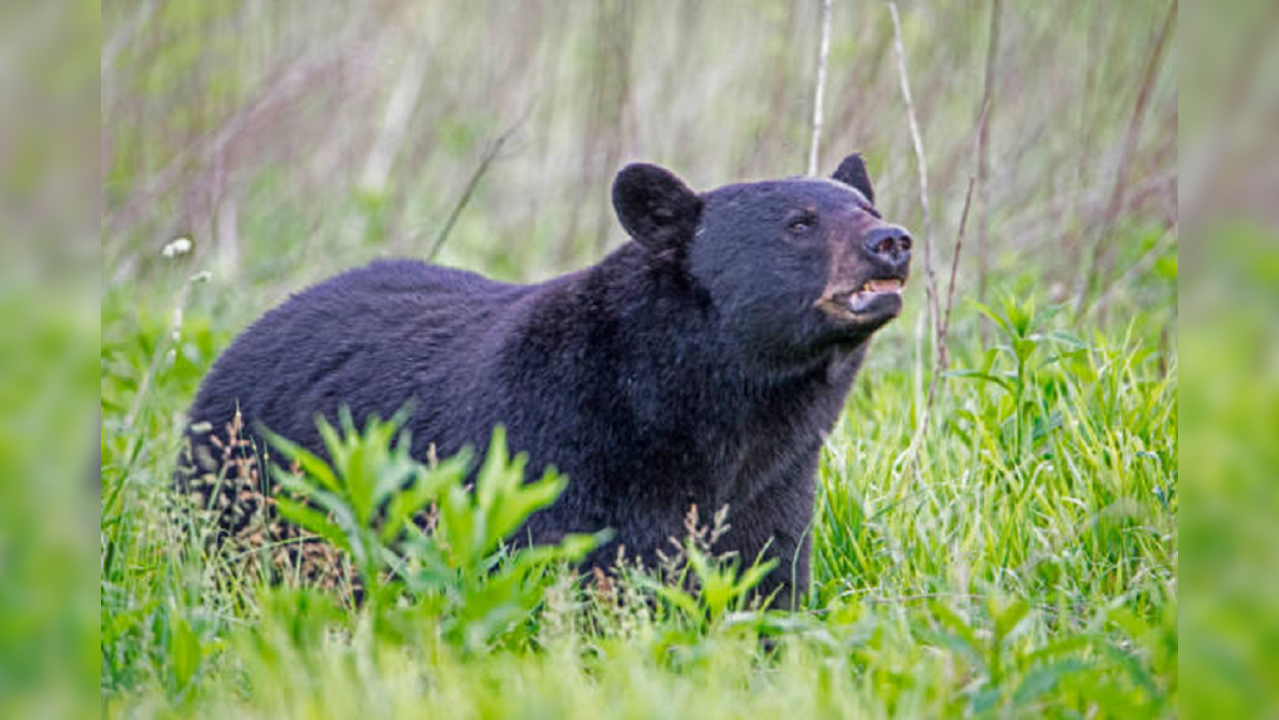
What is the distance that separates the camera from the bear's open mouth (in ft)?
13.9

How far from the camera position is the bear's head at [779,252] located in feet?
14.0

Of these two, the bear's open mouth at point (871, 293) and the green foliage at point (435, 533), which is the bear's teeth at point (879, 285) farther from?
the green foliage at point (435, 533)

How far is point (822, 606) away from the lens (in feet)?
15.1

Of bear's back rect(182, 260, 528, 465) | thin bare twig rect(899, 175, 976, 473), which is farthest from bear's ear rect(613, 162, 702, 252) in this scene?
thin bare twig rect(899, 175, 976, 473)

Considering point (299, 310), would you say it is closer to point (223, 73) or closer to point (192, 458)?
point (192, 458)

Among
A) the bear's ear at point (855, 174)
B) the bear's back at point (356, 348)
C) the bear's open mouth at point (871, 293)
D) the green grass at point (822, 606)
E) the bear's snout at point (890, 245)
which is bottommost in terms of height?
the green grass at point (822, 606)

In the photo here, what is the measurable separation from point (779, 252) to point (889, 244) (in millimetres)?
363

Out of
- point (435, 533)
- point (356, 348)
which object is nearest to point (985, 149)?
point (356, 348)

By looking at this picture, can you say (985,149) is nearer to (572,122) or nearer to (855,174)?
(855,174)

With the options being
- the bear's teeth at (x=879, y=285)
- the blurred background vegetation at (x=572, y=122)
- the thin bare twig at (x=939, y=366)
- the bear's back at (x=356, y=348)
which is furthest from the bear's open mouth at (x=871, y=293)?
the blurred background vegetation at (x=572, y=122)

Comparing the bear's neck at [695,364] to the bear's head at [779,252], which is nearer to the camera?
the bear's head at [779,252]

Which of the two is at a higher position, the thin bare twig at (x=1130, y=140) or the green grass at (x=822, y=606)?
the thin bare twig at (x=1130, y=140)

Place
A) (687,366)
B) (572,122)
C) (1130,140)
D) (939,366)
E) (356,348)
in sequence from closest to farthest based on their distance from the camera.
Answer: (687,366), (356,348), (939,366), (1130,140), (572,122)

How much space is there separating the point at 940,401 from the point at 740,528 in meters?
1.63
